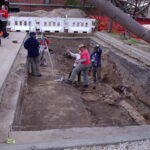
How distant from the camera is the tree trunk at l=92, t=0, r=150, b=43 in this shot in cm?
212

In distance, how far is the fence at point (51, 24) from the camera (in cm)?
1794

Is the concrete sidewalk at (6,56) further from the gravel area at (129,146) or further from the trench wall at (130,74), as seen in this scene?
the trench wall at (130,74)

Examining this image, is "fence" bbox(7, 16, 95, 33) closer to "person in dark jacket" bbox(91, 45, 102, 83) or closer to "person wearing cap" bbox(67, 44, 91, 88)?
"person in dark jacket" bbox(91, 45, 102, 83)

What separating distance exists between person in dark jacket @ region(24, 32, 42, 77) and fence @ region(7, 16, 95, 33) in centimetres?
775

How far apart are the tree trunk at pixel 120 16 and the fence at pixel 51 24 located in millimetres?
16147

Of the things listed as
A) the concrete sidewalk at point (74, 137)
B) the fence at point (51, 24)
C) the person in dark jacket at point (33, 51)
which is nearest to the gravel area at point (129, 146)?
the concrete sidewalk at point (74, 137)

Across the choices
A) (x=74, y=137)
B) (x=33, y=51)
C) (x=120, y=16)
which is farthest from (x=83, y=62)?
(x=120, y=16)

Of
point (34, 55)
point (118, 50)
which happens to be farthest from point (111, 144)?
point (118, 50)

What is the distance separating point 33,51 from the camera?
33.1 ft

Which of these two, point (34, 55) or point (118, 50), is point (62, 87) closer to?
point (34, 55)

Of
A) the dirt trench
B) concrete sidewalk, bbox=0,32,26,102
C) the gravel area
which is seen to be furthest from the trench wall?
the gravel area

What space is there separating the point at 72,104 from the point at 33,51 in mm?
3478

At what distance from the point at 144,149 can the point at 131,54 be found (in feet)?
28.0

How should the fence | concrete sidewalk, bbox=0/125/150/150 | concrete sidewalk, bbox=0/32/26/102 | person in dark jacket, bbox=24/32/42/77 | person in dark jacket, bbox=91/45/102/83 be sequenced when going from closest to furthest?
concrete sidewalk, bbox=0/125/150/150
concrete sidewalk, bbox=0/32/26/102
person in dark jacket, bbox=24/32/42/77
person in dark jacket, bbox=91/45/102/83
the fence
